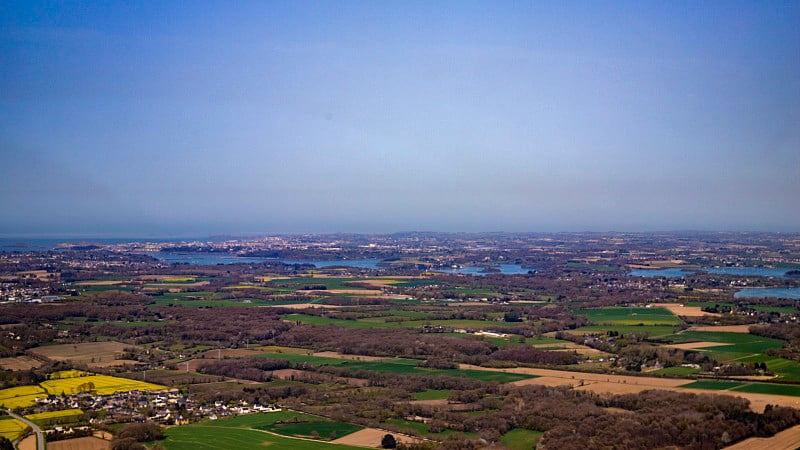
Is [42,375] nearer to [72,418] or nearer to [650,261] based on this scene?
[72,418]

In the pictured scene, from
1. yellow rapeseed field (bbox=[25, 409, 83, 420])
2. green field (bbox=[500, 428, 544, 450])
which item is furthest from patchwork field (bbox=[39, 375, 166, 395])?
green field (bbox=[500, 428, 544, 450])

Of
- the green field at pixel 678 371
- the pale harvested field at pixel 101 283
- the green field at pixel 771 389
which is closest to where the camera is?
→ the green field at pixel 771 389

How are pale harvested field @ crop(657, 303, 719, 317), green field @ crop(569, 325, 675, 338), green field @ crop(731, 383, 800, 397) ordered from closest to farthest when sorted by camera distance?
1. green field @ crop(731, 383, 800, 397)
2. green field @ crop(569, 325, 675, 338)
3. pale harvested field @ crop(657, 303, 719, 317)

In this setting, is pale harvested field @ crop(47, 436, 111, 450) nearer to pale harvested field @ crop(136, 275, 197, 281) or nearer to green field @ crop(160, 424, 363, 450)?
green field @ crop(160, 424, 363, 450)

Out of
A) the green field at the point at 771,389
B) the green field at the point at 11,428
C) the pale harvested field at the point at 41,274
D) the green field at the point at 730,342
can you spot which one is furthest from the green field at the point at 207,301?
the green field at the point at 771,389

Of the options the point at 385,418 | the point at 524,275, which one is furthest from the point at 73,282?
the point at 385,418

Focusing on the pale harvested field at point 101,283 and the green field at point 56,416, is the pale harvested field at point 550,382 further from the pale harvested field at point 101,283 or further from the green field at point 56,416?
the pale harvested field at point 101,283
